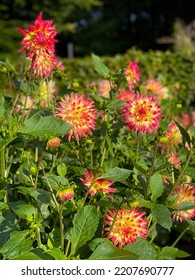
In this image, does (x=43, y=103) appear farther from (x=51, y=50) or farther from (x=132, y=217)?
(x=132, y=217)

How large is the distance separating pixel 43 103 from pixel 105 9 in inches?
743

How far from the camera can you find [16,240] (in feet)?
3.78

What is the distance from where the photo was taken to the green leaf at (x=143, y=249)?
126 centimetres

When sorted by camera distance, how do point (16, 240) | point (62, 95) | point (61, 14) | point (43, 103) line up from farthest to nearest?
point (61, 14) < point (43, 103) < point (62, 95) < point (16, 240)

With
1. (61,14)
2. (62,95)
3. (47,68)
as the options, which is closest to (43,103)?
(62,95)

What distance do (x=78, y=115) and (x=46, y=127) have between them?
0.49 ft

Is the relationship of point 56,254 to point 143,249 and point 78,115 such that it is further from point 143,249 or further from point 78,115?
point 78,115

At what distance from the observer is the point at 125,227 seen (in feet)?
4.14

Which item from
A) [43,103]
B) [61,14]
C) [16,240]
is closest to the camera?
[16,240]

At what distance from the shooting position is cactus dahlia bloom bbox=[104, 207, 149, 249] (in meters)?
1.26

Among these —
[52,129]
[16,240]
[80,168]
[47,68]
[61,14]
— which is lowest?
[16,240]

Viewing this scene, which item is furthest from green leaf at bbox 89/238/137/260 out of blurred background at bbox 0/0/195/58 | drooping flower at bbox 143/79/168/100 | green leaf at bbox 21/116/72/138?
blurred background at bbox 0/0/195/58

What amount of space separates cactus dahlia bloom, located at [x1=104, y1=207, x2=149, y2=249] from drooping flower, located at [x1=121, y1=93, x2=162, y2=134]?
26cm

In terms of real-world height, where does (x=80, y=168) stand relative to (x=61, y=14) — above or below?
below
